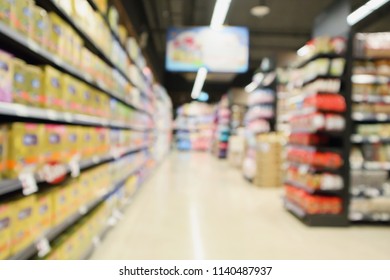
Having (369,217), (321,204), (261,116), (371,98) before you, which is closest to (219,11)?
(261,116)

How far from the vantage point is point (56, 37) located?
225 centimetres

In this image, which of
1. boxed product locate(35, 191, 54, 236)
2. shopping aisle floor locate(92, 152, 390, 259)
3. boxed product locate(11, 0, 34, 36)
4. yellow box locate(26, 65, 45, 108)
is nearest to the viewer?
boxed product locate(11, 0, 34, 36)

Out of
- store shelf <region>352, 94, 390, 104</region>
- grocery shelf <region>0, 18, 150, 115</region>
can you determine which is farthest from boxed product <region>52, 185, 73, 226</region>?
store shelf <region>352, 94, 390, 104</region>

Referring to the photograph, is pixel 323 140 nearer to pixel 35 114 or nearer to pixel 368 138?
pixel 368 138

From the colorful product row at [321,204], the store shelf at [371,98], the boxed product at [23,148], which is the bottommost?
the colorful product row at [321,204]

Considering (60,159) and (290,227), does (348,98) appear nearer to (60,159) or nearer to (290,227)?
(290,227)

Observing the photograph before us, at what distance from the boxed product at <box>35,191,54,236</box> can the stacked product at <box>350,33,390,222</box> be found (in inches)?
145

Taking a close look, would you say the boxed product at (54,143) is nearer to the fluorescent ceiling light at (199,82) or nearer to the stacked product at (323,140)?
the stacked product at (323,140)

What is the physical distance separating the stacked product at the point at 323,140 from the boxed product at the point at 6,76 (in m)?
3.53

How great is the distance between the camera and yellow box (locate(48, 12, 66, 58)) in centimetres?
219

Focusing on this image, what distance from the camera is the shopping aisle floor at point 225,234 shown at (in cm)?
318

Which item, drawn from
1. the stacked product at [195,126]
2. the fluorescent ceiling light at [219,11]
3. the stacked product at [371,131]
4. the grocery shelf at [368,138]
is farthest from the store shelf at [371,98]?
the stacked product at [195,126]

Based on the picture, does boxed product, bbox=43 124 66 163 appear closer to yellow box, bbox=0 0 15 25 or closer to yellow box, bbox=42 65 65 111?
yellow box, bbox=42 65 65 111

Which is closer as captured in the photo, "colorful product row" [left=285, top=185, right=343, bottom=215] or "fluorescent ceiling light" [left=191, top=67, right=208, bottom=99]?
"colorful product row" [left=285, top=185, right=343, bottom=215]
